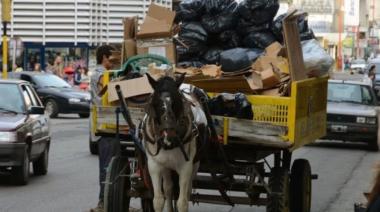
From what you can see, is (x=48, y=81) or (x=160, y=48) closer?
(x=160, y=48)

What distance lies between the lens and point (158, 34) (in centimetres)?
959

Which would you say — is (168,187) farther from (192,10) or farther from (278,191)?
(192,10)

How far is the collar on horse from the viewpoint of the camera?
712cm

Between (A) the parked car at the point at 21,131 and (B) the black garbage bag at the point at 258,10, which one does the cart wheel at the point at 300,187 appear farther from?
(A) the parked car at the point at 21,131

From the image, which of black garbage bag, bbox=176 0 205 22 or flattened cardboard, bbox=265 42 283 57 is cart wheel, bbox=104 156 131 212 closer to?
flattened cardboard, bbox=265 42 283 57

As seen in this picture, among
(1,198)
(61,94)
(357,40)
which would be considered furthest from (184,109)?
(357,40)

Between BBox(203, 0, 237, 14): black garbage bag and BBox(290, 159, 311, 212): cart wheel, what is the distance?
6.56 feet

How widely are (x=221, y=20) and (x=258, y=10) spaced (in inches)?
18.7

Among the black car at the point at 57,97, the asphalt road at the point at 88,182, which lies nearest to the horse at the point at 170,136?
the asphalt road at the point at 88,182

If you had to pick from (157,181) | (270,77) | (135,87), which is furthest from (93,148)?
(157,181)

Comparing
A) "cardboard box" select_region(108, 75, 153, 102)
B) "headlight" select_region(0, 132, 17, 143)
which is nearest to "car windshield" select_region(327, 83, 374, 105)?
"headlight" select_region(0, 132, 17, 143)

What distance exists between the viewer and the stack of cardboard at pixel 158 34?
31.3 feet

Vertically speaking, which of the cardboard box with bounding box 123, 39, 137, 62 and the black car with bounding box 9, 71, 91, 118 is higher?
the cardboard box with bounding box 123, 39, 137, 62

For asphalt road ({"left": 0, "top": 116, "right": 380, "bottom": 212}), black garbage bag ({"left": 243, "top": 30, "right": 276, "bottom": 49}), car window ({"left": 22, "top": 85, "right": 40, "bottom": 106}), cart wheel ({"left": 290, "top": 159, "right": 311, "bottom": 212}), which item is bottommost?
asphalt road ({"left": 0, "top": 116, "right": 380, "bottom": 212})
